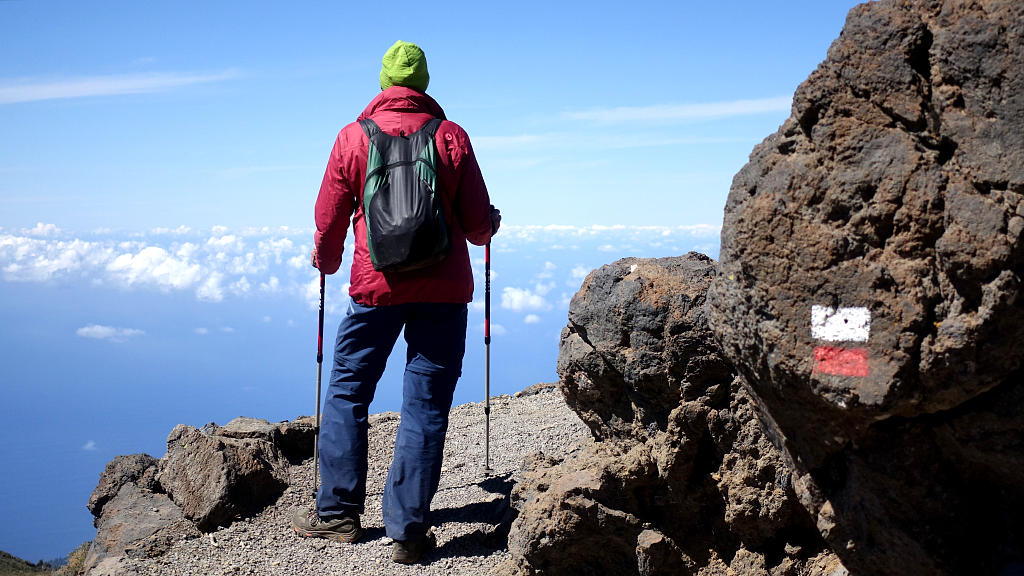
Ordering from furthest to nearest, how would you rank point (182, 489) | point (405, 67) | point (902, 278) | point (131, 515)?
point (182, 489) < point (131, 515) < point (405, 67) < point (902, 278)

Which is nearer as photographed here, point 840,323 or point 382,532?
point 840,323

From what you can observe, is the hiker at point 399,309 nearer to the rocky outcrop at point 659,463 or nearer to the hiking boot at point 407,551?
the hiking boot at point 407,551

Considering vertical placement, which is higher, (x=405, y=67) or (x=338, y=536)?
(x=405, y=67)

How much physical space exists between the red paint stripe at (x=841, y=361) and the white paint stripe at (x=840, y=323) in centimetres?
5

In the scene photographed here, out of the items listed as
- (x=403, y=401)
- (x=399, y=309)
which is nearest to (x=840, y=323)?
(x=399, y=309)

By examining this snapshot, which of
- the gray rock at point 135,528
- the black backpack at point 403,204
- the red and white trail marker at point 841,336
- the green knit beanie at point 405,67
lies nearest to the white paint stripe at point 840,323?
the red and white trail marker at point 841,336

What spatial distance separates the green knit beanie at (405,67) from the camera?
725 cm

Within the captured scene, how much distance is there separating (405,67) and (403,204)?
54.1 inches

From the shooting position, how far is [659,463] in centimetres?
589

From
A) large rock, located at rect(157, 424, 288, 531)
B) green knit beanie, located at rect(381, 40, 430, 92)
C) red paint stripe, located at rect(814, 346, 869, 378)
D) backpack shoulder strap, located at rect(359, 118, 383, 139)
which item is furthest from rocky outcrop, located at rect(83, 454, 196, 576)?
red paint stripe, located at rect(814, 346, 869, 378)

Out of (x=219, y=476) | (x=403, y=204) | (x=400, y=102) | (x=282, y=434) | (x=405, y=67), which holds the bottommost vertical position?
(x=219, y=476)

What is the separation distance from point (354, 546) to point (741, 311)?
4.68 m

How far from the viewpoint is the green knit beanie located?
7.25 metres

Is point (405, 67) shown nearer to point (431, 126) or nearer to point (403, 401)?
point (431, 126)
